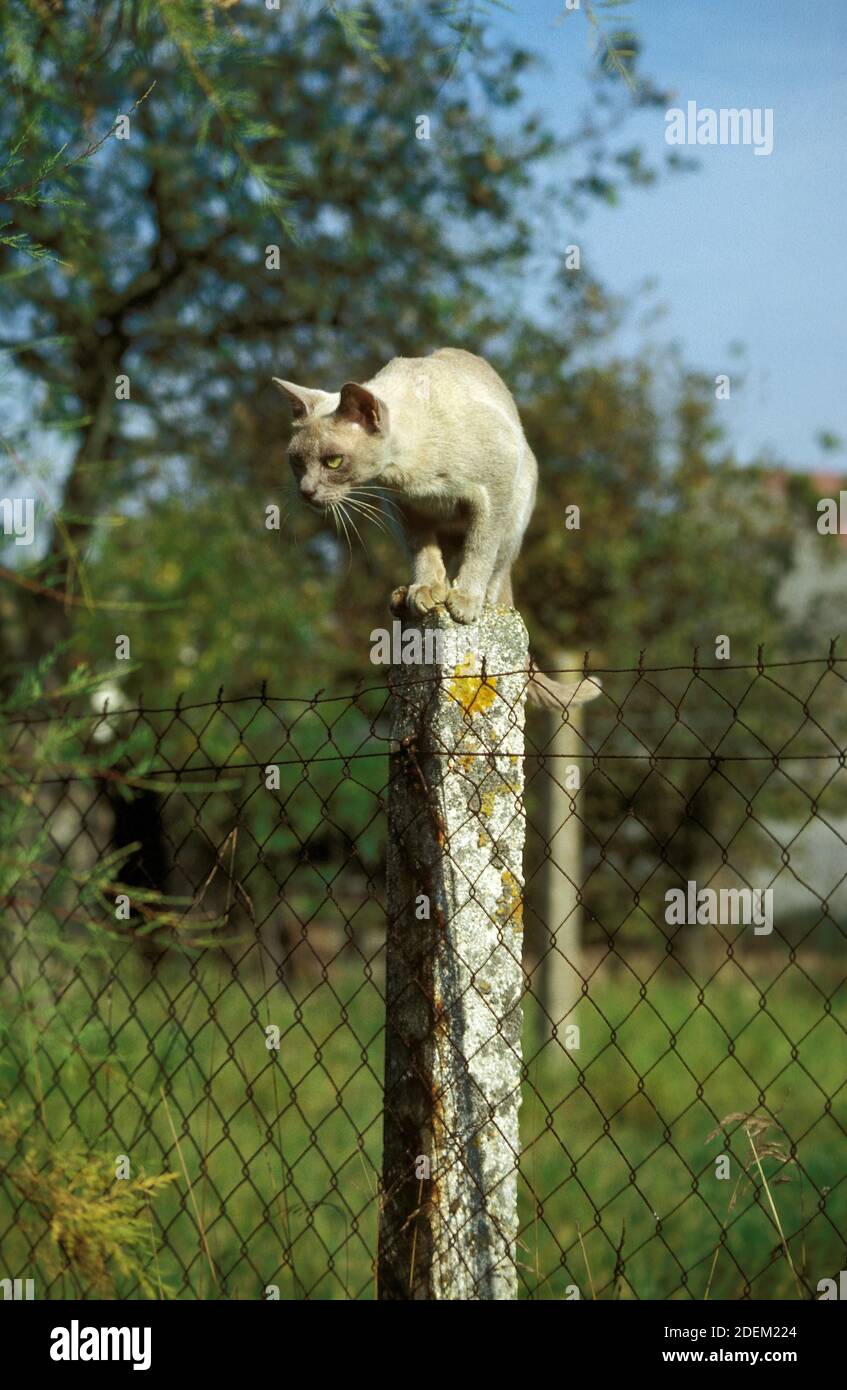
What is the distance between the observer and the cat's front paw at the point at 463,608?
9.03 feet

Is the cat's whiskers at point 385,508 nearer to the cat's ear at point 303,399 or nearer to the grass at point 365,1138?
the cat's ear at point 303,399

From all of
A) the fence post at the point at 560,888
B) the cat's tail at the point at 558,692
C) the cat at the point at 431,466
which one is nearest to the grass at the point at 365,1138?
the fence post at the point at 560,888

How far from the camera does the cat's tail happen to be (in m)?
3.16

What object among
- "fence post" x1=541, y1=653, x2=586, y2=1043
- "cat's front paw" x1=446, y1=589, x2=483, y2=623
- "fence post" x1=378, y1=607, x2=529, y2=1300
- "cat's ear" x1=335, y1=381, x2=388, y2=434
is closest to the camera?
"fence post" x1=378, y1=607, x2=529, y2=1300

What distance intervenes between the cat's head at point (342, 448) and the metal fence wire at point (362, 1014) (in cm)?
55

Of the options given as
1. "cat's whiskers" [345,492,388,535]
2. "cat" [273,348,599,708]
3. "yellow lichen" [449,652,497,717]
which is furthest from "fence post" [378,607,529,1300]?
"cat's whiskers" [345,492,388,535]

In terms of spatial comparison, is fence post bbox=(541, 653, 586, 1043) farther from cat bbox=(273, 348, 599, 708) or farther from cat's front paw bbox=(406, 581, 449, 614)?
cat's front paw bbox=(406, 581, 449, 614)

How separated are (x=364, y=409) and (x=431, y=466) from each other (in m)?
0.23

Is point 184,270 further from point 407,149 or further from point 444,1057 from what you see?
point 444,1057

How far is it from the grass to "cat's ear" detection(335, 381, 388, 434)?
4.55 feet

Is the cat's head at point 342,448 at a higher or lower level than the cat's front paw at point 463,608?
higher

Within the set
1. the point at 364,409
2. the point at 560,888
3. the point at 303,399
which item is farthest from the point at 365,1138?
the point at 364,409

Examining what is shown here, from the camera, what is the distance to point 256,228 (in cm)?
819
